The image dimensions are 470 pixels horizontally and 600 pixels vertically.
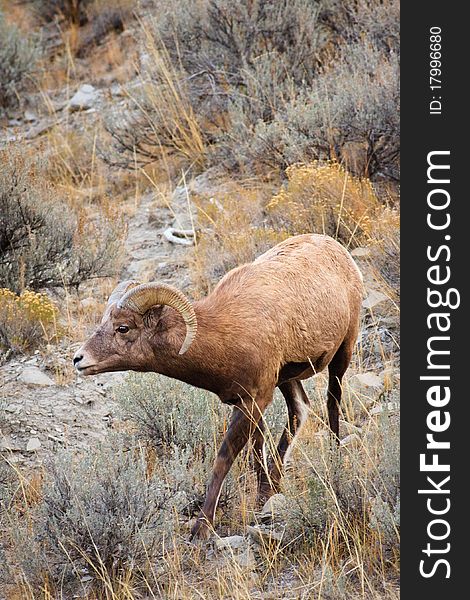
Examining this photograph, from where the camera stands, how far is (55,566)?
5199 mm

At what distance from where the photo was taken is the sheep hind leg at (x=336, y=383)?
245 inches

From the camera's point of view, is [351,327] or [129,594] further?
[351,327]

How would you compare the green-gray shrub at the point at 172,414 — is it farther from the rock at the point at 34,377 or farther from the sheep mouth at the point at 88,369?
the sheep mouth at the point at 88,369

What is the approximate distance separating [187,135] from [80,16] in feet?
22.0

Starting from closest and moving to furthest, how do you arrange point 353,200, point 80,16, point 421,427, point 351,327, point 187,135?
1. point 421,427
2. point 351,327
3. point 353,200
4. point 187,135
5. point 80,16

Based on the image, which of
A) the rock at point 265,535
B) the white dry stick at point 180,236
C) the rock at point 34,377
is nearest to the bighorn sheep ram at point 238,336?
the rock at point 265,535

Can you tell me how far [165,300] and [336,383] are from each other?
1.74m

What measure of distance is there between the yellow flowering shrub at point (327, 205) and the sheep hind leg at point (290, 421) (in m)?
2.90

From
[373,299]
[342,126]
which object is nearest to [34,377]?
[373,299]

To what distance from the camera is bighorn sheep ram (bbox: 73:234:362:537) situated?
5.12 metres

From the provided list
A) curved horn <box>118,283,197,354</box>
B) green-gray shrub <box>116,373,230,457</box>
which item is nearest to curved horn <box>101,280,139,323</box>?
curved horn <box>118,283,197,354</box>

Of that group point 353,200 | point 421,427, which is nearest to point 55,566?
point 421,427

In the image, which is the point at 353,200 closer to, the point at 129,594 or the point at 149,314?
the point at 149,314

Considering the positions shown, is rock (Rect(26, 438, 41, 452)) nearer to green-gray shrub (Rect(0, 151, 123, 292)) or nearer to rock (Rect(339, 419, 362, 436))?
rock (Rect(339, 419, 362, 436))
